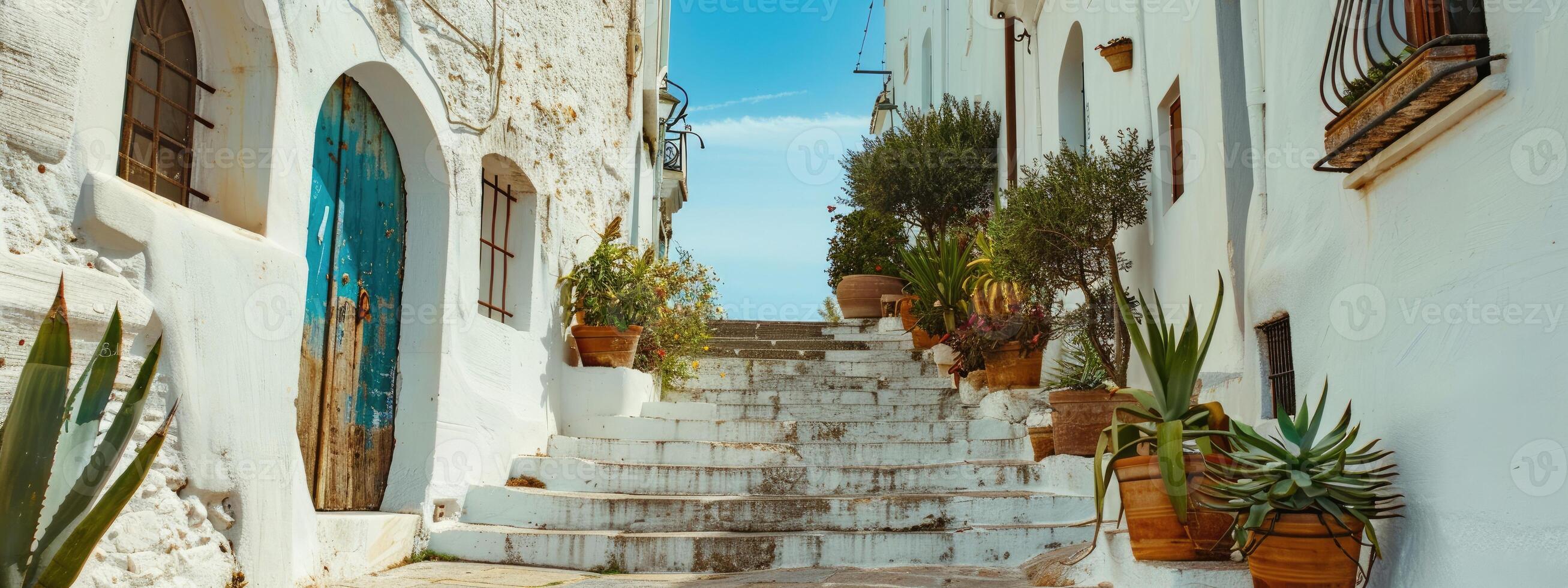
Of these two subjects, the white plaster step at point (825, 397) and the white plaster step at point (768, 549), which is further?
the white plaster step at point (825, 397)

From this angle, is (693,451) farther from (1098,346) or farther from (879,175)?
(879,175)

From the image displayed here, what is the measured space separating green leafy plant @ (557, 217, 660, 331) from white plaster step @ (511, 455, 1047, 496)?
122 cm

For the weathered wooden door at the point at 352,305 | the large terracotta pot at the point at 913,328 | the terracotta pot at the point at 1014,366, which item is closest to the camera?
the weathered wooden door at the point at 352,305

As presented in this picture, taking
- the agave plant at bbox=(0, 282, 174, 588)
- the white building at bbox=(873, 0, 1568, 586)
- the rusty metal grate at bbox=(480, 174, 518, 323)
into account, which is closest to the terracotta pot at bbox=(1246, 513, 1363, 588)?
the white building at bbox=(873, 0, 1568, 586)

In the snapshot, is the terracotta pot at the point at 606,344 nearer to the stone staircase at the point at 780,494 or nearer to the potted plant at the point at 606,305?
the potted plant at the point at 606,305

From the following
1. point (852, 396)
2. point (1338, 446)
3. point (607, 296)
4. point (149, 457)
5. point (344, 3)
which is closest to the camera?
point (149, 457)

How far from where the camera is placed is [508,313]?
6.61 meters

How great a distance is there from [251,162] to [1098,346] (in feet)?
13.8

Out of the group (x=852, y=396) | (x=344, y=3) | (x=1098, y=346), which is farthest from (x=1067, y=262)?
(x=344, y=3)

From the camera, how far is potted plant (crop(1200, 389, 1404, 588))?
10.4 ft

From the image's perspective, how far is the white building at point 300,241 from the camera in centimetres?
326

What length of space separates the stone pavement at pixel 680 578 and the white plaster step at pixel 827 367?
3.59 metres

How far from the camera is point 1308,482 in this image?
3.15m

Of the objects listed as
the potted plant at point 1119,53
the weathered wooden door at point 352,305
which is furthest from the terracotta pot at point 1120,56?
the weathered wooden door at point 352,305
